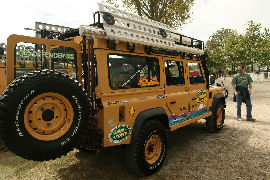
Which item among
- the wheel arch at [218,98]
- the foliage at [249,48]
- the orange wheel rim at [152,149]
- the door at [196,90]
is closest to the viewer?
the orange wheel rim at [152,149]

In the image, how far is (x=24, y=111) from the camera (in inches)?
83.4

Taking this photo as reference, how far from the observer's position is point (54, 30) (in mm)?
3496

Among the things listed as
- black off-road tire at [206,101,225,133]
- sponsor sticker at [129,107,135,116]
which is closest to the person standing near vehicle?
black off-road tire at [206,101,225,133]

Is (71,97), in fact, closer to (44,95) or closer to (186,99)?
(44,95)

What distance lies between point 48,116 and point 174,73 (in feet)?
8.22

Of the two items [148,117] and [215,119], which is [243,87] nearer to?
[215,119]

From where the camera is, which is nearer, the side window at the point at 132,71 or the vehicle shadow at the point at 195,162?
the side window at the point at 132,71

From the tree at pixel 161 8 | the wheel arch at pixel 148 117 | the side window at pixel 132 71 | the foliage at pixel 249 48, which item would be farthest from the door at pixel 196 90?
the foliage at pixel 249 48

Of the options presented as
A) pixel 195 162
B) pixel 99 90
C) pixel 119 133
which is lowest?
pixel 195 162

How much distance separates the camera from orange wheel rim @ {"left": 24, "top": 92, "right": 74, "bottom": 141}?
222cm

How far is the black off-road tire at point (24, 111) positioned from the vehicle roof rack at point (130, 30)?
74 centimetres

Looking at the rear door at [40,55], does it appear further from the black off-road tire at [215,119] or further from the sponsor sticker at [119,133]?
the black off-road tire at [215,119]

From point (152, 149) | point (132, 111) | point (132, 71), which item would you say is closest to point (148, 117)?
point (132, 111)

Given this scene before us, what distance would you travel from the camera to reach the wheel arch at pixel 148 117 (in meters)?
3.01
